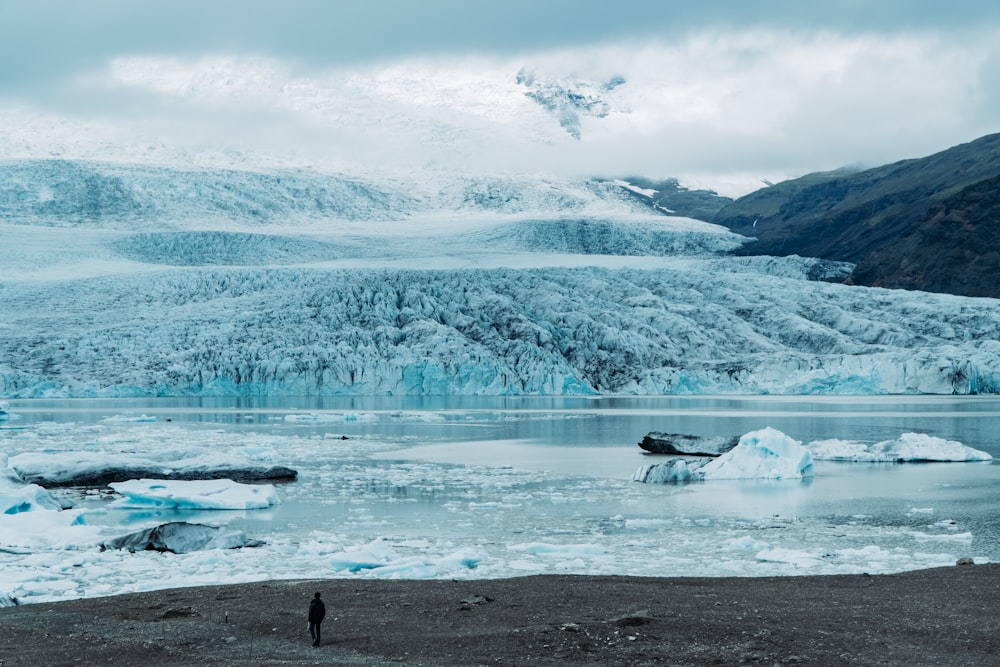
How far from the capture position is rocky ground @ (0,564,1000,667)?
607cm

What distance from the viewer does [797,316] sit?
4988 cm

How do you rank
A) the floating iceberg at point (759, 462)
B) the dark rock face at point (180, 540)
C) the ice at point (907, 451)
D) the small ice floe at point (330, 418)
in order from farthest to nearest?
the small ice floe at point (330, 418)
the ice at point (907, 451)
the floating iceberg at point (759, 462)
the dark rock face at point (180, 540)

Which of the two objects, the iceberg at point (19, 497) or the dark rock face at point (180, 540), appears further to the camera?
the iceberg at point (19, 497)

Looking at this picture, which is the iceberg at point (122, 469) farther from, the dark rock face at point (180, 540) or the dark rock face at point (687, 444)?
the dark rock face at point (687, 444)

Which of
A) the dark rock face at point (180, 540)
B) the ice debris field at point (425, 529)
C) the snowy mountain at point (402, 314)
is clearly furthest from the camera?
the snowy mountain at point (402, 314)

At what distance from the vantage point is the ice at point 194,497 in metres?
13.3

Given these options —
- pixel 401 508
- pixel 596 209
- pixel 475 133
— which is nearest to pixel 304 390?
pixel 401 508

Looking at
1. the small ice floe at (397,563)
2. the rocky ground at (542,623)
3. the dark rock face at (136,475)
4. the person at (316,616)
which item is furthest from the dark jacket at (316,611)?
the dark rock face at (136,475)

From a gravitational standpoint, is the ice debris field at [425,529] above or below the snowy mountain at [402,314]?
below

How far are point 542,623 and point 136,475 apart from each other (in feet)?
33.9

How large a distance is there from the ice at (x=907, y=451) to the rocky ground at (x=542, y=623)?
463 inches

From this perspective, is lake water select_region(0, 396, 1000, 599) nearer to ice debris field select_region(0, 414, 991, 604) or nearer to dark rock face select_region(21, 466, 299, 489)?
ice debris field select_region(0, 414, 991, 604)

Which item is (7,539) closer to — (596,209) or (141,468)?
(141,468)

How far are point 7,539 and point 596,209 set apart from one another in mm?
76107
